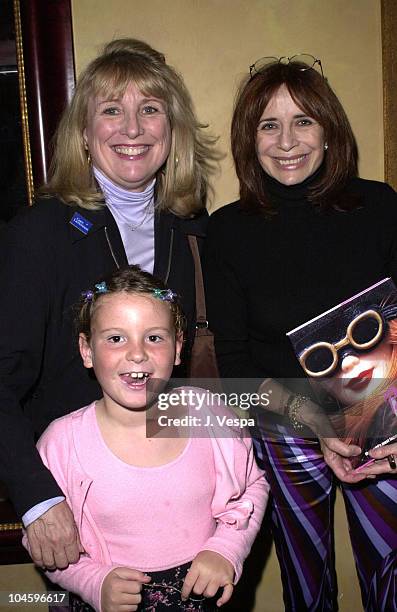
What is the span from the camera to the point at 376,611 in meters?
1.96

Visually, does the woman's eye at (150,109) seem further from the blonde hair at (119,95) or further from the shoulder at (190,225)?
the shoulder at (190,225)

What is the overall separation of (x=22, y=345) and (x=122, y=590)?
2.12 ft

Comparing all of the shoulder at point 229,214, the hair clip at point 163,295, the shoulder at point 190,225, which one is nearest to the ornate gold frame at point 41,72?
the shoulder at point 190,225

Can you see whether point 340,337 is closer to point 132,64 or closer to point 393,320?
point 393,320

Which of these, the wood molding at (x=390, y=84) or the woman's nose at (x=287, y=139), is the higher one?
the wood molding at (x=390, y=84)

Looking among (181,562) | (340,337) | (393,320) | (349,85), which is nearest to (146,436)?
(181,562)

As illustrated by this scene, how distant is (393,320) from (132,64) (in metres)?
1.02

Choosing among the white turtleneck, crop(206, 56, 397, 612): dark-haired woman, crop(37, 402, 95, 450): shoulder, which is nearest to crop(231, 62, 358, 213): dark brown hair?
crop(206, 56, 397, 612): dark-haired woman

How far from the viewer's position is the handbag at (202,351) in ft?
6.62

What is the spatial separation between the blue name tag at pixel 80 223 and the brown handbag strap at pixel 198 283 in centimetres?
35

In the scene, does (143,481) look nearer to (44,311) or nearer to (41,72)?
(44,311)

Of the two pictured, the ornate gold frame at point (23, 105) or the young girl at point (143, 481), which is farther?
the ornate gold frame at point (23, 105)

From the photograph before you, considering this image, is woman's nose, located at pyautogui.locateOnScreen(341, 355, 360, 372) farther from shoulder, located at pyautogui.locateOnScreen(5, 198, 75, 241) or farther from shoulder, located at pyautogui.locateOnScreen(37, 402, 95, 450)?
shoulder, located at pyautogui.locateOnScreen(5, 198, 75, 241)

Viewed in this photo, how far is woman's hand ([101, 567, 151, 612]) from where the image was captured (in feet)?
4.82
